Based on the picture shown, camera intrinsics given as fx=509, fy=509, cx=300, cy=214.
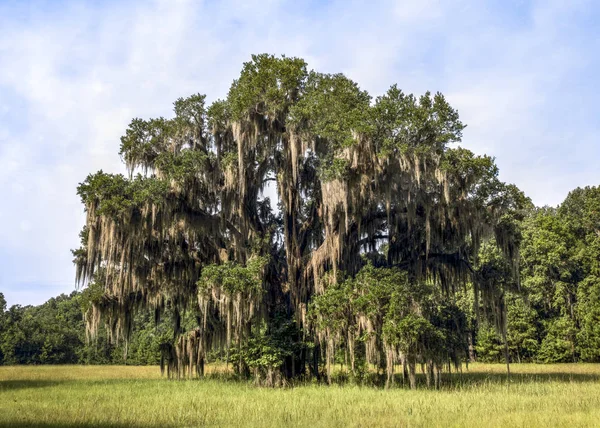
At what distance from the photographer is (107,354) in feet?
174

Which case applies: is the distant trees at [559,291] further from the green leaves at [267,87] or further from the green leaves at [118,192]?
the green leaves at [118,192]

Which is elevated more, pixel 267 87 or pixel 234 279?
pixel 267 87

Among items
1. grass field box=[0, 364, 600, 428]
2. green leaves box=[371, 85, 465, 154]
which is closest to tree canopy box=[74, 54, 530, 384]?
green leaves box=[371, 85, 465, 154]

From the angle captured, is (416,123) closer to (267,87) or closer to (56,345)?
(267,87)

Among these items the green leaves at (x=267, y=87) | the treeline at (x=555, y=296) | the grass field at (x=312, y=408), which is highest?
the green leaves at (x=267, y=87)

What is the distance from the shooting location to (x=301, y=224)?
22.0m

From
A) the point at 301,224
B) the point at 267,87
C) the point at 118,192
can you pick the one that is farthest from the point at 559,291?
the point at 118,192

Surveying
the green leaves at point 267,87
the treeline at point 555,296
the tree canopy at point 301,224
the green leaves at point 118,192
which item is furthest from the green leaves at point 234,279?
the treeline at point 555,296

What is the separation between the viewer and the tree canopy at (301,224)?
680 inches

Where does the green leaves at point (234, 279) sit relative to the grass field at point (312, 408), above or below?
above

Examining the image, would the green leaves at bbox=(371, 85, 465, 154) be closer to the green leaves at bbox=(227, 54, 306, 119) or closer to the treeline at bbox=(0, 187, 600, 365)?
the green leaves at bbox=(227, 54, 306, 119)

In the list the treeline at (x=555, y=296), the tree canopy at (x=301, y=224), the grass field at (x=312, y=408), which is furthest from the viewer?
the treeline at (x=555, y=296)

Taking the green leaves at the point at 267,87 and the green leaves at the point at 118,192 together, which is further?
the green leaves at the point at 267,87

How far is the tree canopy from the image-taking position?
1727 cm
